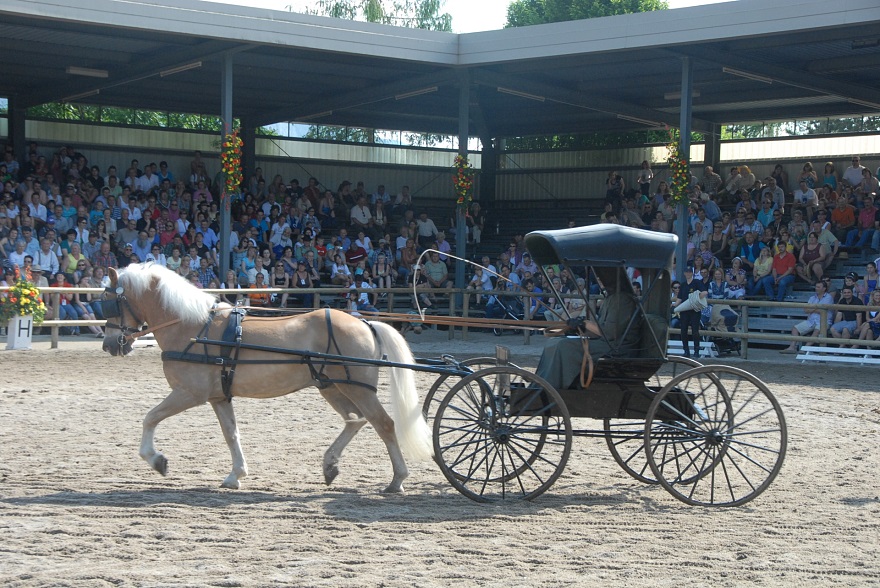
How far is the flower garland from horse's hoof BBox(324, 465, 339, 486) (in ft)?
28.5

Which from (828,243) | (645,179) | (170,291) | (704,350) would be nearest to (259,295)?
(704,350)

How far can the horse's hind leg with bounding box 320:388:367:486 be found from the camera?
269 inches

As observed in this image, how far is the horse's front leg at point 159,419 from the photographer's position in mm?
6637

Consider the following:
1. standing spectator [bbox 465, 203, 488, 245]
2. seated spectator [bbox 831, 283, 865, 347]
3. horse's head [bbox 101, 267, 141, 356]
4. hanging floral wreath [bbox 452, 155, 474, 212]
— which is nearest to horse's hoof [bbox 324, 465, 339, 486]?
horse's head [bbox 101, 267, 141, 356]

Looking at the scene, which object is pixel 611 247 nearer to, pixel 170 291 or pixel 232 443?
pixel 232 443

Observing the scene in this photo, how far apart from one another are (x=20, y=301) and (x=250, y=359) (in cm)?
832

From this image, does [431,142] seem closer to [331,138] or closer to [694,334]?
[331,138]

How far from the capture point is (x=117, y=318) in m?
7.00

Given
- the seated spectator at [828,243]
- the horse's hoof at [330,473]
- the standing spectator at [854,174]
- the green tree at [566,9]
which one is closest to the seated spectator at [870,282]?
the seated spectator at [828,243]

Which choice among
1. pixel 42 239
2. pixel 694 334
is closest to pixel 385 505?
pixel 694 334

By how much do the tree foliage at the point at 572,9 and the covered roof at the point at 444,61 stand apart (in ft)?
53.2

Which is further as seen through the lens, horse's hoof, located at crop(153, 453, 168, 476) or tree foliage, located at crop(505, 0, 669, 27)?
tree foliage, located at crop(505, 0, 669, 27)

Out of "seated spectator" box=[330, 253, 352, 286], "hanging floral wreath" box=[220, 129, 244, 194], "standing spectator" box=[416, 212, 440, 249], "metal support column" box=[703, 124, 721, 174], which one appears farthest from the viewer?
"metal support column" box=[703, 124, 721, 174]

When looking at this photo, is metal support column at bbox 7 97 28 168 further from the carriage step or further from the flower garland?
the carriage step
